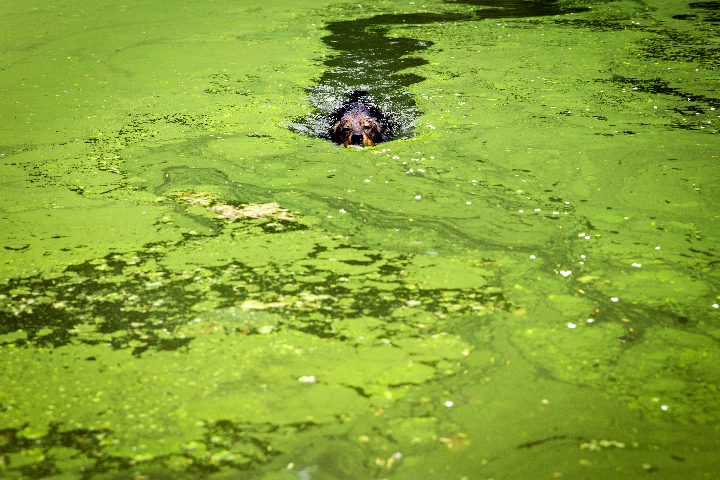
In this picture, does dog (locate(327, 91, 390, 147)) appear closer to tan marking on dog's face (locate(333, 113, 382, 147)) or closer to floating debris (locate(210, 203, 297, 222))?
tan marking on dog's face (locate(333, 113, 382, 147))

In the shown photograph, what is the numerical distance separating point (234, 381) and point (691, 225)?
7.71 ft

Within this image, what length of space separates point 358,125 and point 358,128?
37 millimetres

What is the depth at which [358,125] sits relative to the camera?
4.13 m

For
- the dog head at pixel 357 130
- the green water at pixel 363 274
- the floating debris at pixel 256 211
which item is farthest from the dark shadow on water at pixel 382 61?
the floating debris at pixel 256 211

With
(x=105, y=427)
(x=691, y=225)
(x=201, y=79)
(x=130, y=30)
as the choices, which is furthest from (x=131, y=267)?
(x=130, y=30)

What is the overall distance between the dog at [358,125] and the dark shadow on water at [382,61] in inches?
3.6

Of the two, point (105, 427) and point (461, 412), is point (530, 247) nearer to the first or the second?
point (461, 412)

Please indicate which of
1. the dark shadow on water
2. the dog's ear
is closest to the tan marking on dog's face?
the dark shadow on water

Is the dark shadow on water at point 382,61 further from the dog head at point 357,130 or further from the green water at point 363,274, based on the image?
the dog head at point 357,130

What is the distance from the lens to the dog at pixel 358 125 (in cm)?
409

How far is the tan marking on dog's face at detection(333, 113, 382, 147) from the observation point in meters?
4.09

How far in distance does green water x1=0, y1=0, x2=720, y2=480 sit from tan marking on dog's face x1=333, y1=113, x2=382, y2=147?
99mm

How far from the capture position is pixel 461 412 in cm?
190

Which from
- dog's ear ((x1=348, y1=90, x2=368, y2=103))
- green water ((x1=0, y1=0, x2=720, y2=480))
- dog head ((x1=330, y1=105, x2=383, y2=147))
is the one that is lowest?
green water ((x1=0, y1=0, x2=720, y2=480))
